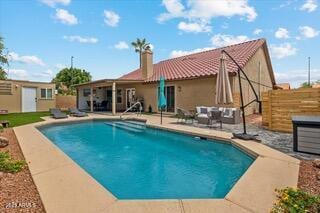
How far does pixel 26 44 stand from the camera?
835 inches

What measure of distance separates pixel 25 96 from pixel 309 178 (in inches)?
967

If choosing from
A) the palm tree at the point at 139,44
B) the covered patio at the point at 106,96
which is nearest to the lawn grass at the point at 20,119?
the covered patio at the point at 106,96

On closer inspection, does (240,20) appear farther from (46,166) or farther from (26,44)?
(26,44)

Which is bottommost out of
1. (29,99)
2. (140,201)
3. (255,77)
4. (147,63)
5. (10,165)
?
(140,201)

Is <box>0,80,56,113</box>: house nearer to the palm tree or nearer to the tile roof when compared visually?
the tile roof

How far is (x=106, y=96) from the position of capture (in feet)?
88.1

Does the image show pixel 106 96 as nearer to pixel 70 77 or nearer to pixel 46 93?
pixel 46 93

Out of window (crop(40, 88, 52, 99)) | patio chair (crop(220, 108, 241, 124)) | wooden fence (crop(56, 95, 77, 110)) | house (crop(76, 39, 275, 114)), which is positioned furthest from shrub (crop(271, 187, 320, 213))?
wooden fence (crop(56, 95, 77, 110))

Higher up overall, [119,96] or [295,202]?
[119,96]

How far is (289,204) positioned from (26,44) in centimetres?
2394

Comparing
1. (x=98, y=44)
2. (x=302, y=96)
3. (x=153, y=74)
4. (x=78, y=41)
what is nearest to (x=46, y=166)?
(x=302, y=96)

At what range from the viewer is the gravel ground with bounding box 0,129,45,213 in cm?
335

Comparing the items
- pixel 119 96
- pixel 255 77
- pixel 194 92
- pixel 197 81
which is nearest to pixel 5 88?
pixel 119 96

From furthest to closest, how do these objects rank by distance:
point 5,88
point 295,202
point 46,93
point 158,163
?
point 46,93, point 5,88, point 158,163, point 295,202
